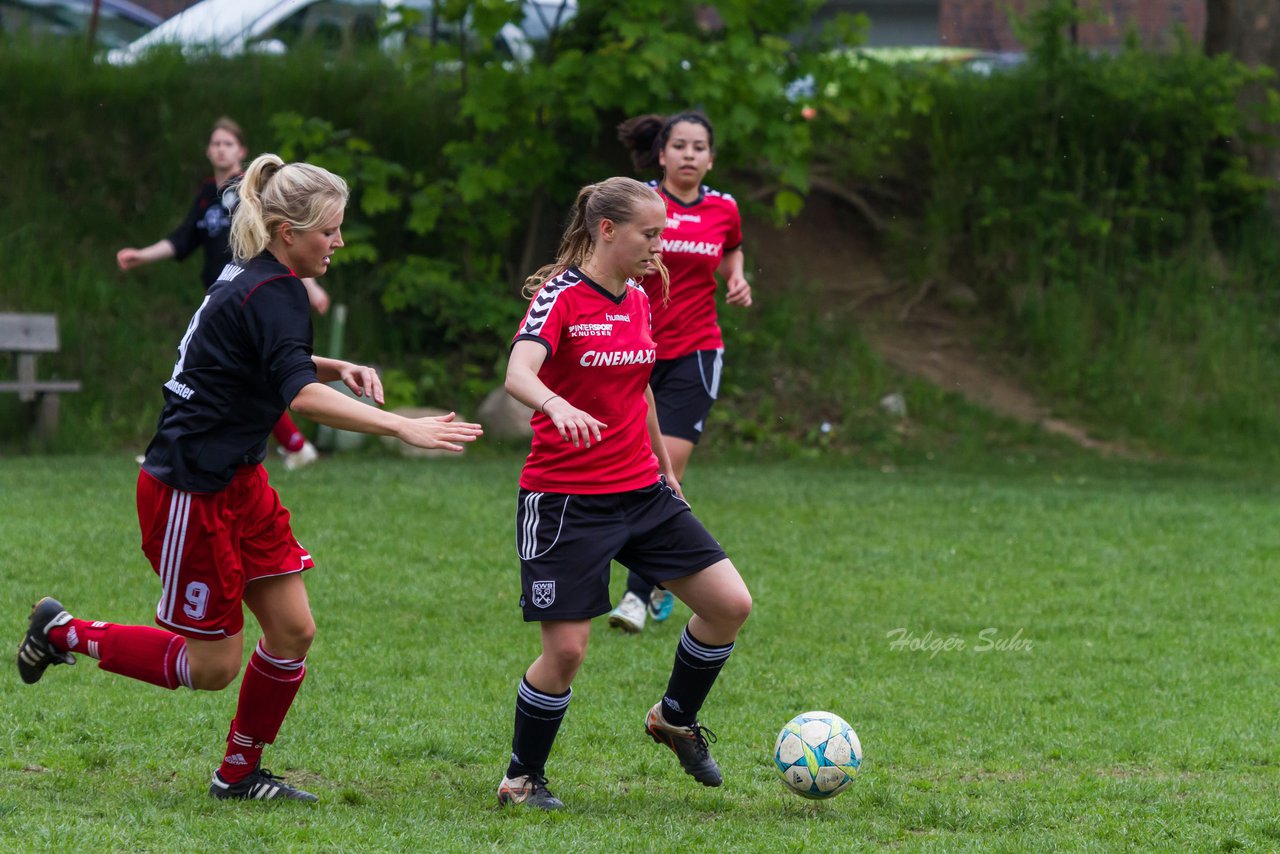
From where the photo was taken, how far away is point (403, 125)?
14.3 m

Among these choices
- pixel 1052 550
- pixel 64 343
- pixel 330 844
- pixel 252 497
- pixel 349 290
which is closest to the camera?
pixel 330 844

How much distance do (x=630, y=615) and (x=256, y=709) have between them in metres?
2.66

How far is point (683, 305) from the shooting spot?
692 cm

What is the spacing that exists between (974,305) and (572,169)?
4616 millimetres

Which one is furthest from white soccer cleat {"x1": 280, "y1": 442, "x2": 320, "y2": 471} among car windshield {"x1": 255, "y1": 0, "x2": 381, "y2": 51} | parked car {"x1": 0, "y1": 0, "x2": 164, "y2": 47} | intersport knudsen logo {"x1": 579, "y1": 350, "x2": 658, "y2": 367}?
intersport knudsen logo {"x1": 579, "y1": 350, "x2": 658, "y2": 367}

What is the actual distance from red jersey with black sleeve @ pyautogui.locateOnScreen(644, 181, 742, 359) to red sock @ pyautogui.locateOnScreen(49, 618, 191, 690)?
3.09 meters

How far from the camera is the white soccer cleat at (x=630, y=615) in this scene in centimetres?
671

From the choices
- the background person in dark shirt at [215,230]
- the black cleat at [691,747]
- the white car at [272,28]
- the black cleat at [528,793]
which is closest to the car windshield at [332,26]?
the white car at [272,28]

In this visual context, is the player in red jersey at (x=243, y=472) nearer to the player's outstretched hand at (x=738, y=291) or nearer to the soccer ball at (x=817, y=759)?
the soccer ball at (x=817, y=759)

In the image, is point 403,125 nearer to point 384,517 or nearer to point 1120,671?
point 384,517

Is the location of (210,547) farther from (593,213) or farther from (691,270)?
(691,270)

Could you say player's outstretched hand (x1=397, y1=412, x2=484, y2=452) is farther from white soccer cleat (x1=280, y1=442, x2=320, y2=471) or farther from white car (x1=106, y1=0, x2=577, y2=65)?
white car (x1=106, y1=0, x2=577, y2=65)

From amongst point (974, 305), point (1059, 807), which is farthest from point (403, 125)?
point (1059, 807)

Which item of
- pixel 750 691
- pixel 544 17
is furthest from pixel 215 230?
pixel 750 691
